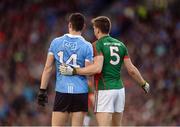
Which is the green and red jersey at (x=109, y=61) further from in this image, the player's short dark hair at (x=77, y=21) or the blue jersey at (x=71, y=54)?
the player's short dark hair at (x=77, y=21)

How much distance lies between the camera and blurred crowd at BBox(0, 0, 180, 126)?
18.5 m

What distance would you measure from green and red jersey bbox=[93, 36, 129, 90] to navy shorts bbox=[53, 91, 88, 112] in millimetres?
448

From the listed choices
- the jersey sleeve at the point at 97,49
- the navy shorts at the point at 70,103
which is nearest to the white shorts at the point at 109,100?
the navy shorts at the point at 70,103

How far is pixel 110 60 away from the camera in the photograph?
11.5 m

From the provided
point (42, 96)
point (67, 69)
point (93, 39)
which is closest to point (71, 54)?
point (67, 69)

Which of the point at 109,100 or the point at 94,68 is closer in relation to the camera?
the point at 94,68

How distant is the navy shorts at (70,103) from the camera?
1119 cm

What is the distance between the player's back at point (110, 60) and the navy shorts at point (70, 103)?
1.56 ft

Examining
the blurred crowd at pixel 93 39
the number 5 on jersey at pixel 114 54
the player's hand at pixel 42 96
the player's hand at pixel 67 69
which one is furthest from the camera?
the blurred crowd at pixel 93 39

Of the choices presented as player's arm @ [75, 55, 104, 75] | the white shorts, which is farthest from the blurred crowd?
player's arm @ [75, 55, 104, 75]

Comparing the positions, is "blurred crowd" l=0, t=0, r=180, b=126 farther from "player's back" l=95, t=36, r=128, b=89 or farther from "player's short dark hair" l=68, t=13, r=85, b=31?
"player's short dark hair" l=68, t=13, r=85, b=31

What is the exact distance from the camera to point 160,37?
2002 cm

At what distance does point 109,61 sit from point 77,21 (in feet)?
2.78

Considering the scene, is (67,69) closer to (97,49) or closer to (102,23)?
(97,49)
